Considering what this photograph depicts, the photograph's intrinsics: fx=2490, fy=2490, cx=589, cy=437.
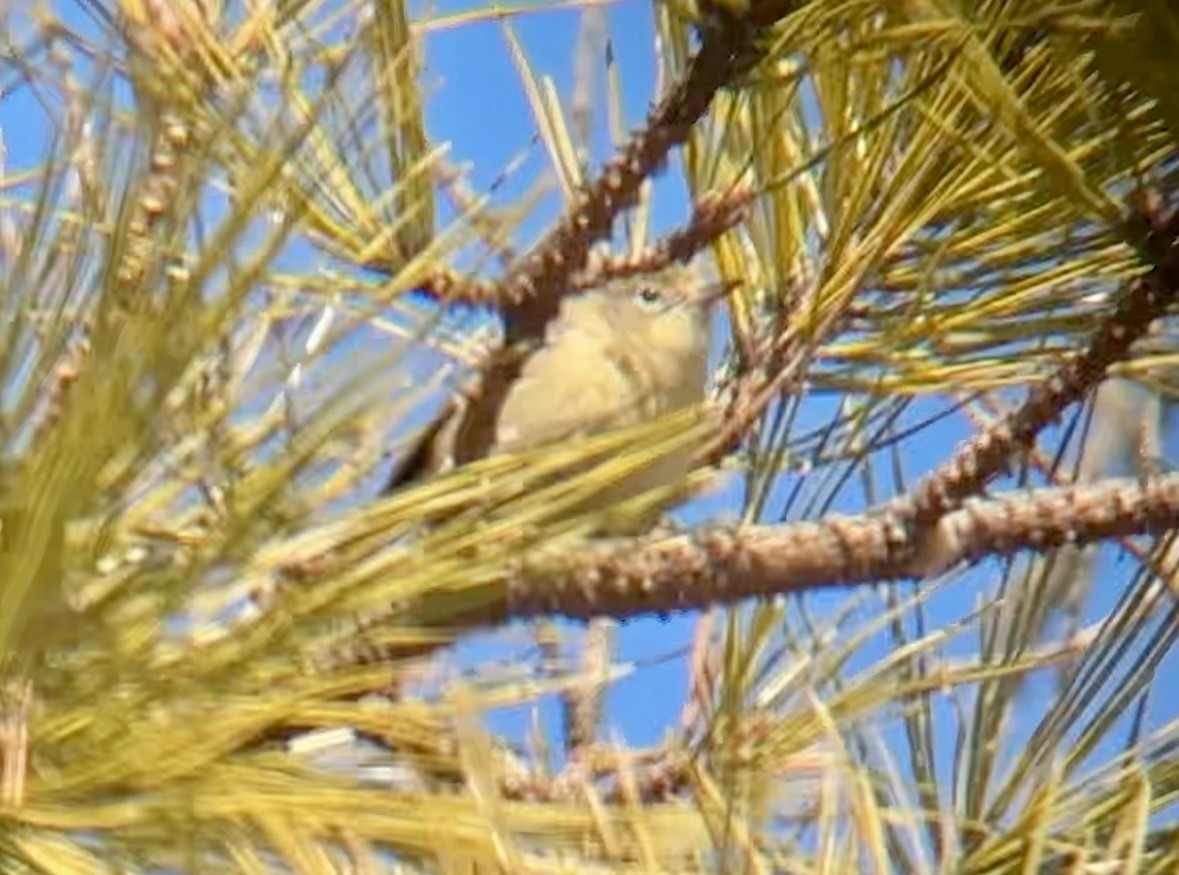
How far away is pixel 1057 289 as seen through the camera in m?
0.70

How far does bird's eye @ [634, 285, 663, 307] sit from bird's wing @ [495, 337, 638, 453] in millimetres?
31

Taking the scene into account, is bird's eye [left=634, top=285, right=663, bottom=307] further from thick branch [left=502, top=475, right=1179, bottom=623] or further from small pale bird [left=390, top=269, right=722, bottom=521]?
thick branch [left=502, top=475, right=1179, bottom=623]

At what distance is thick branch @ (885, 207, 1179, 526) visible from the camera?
558 mm

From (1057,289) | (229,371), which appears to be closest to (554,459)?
(229,371)

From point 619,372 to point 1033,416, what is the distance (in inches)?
10.3

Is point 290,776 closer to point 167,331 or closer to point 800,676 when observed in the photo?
point 167,331

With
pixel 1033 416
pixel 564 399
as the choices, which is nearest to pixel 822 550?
pixel 1033 416

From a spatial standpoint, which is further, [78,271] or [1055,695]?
[1055,695]

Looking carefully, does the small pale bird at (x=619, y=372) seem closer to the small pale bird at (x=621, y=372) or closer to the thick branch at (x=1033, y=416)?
the small pale bird at (x=621, y=372)

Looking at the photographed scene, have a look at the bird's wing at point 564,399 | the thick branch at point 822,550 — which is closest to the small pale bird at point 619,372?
the bird's wing at point 564,399

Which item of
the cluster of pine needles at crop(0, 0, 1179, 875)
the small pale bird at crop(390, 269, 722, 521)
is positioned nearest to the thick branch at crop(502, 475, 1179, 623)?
the cluster of pine needles at crop(0, 0, 1179, 875)

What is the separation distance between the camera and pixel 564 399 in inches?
30.5

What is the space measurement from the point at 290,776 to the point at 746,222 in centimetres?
30

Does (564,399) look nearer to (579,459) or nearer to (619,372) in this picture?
(619,372)
